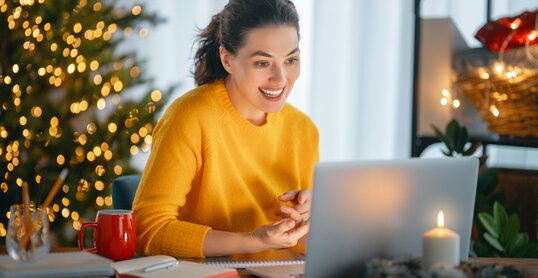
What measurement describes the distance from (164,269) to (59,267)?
0.20 meters

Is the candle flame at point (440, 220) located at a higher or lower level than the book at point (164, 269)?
higher

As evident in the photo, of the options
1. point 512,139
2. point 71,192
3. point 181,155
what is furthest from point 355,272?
point 71,192

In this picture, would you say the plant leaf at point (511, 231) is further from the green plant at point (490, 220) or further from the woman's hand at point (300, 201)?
the woman's hand at point (300, 201)

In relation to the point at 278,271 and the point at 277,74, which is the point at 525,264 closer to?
the point at 278,271

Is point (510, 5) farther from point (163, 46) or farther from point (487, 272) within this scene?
point (487, 272)

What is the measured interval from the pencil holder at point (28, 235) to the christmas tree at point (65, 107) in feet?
5.98

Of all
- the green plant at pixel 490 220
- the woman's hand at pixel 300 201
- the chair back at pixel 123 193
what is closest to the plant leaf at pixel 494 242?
the green plant at pixel 490 220

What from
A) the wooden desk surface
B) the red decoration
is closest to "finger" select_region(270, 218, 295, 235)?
the wooden desk surface

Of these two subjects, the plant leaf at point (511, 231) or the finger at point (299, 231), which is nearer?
the finger at point (299, 231)

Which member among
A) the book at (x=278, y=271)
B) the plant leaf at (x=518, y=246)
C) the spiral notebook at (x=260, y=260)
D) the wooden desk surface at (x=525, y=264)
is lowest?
the plant leaf at (x=518, y=246)

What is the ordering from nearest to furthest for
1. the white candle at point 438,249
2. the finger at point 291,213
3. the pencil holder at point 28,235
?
the white candle at point 438,249 < the pencil holder at point 28,235 < the finger at point 291,213

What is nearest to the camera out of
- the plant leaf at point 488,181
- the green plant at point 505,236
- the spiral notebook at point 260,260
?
the spiral notebook at point 260,260

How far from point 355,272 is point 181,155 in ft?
1.93

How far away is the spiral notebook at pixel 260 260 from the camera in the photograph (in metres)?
1.74
